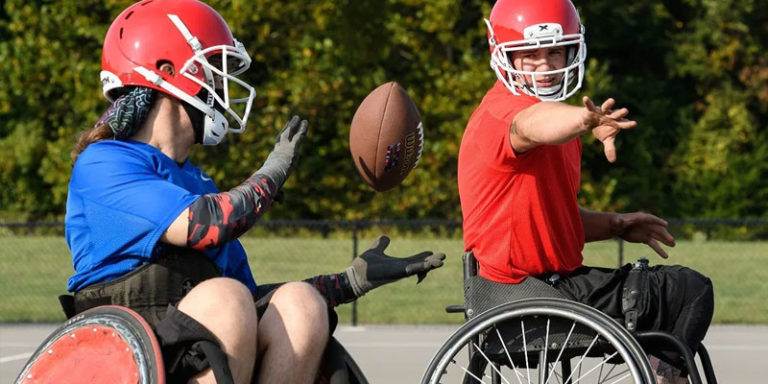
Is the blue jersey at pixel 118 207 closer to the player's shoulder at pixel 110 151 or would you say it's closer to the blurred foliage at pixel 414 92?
the player's shoulder at pixel 110 151

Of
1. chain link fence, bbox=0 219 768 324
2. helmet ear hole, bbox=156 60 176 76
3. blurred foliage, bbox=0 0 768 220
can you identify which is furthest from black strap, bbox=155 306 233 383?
blurred foliage, bbox=0 0 768 220

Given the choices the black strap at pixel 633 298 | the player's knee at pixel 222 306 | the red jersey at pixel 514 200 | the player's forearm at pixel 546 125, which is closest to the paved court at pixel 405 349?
the red jersey at pixel 514 200

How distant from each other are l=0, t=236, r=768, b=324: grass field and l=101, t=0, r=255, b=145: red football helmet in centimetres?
893

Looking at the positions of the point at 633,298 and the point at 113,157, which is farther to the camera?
the point at 633,298

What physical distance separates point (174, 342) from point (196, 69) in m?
0.85

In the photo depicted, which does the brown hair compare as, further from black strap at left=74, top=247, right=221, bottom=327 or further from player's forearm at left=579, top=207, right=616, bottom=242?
player's forearm at left=579, top=207, right=616, bottom=242

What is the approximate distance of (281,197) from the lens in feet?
13.8

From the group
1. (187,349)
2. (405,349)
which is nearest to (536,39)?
(187,349)

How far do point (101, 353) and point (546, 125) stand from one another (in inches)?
58.9

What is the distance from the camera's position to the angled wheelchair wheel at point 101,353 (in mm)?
3629

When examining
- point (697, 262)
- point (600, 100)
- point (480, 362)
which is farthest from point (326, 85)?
point (480, 362)

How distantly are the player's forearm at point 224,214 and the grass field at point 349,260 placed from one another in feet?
30.1

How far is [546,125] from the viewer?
172 inches

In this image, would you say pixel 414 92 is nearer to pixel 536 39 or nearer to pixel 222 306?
pixel 536 39
